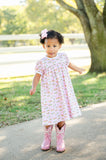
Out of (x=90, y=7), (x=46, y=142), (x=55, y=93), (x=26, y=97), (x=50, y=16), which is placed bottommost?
(x=50, y=16)

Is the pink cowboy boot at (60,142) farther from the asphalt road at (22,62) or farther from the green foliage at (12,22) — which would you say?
the green foliage at (12,22)

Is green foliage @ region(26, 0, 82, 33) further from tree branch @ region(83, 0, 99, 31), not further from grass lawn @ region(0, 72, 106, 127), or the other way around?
grass lawn @ region(0, 72, 106, 127)

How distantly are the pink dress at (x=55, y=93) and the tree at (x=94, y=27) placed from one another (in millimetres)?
5494

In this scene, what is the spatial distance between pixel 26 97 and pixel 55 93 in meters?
2.82

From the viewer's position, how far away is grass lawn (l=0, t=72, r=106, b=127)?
4.47 m

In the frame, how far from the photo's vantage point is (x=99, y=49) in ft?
27.4

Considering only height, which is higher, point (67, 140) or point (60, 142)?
point (60, 142)

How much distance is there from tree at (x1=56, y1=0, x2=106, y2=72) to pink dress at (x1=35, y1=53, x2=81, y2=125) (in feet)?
18.0

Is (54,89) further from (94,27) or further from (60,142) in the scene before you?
(94,27)

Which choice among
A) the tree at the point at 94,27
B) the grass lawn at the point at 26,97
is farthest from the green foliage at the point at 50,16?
the grass lawn at the point at 26,97

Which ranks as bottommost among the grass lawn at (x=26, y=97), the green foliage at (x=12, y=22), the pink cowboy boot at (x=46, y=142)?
the green foliage at (x=12, y=22)

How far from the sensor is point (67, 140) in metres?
3.31

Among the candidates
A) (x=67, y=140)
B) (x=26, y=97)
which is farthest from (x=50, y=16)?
(x=67, y=140)

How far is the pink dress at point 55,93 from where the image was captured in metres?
2.95
